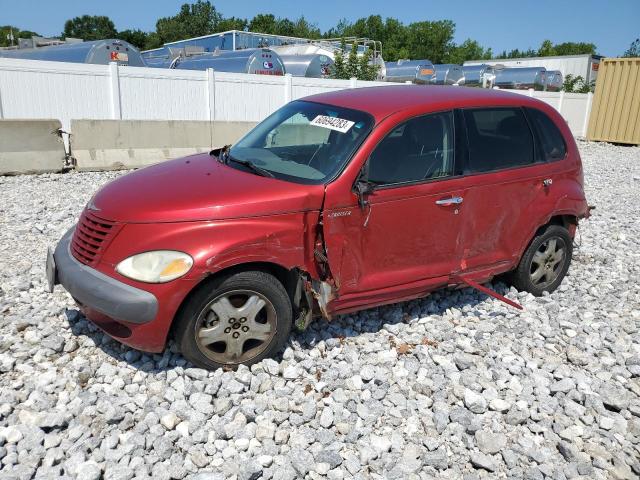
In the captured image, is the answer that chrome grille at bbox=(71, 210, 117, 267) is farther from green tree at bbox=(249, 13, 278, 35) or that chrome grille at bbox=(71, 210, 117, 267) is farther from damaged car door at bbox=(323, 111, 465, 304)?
green tree at bbox=(249, 13, 278, 35)

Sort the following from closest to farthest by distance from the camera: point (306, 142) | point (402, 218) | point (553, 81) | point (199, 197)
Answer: point (199, 197) < point (402, 218) < point (306, 142) < point (553, 81)

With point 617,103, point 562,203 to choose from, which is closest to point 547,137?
point 562,203

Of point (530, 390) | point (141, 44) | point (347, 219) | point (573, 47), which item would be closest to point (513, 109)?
point (347, 219)

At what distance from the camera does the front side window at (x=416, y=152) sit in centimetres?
396

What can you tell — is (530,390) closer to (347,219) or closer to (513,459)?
(513,459)

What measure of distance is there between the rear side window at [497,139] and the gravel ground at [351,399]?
1.30m

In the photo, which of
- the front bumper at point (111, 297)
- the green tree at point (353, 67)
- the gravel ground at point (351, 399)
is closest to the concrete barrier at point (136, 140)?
the gravel ground at point (351, 399)

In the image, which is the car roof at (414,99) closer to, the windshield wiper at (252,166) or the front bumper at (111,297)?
the windshield wiper at (252,166)

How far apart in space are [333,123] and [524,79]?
30.8m

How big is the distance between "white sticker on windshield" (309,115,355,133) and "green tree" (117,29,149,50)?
293 ft

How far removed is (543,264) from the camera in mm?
5227

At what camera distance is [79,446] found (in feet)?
9.82

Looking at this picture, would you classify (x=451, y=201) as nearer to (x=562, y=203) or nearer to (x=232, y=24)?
(x=562, y=203)

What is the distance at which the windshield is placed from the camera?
389 cm
